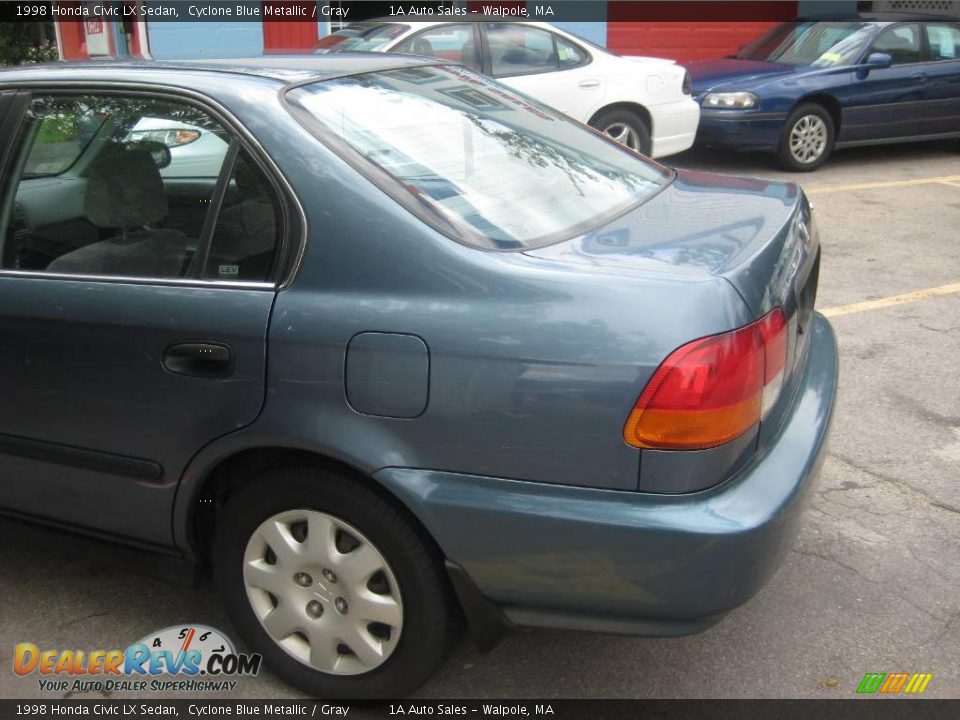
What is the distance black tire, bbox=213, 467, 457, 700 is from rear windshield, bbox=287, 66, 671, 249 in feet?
2.21

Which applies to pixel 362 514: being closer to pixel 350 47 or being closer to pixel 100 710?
pixel 100 710

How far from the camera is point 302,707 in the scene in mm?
2746

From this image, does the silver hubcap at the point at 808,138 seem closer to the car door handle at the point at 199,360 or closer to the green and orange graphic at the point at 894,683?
the green and orange graphic at the point at 894,683

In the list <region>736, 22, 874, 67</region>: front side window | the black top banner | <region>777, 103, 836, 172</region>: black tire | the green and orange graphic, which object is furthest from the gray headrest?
the black top banner

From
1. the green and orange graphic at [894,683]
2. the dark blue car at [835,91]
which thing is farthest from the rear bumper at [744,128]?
the green and orange graphic at [894,683]

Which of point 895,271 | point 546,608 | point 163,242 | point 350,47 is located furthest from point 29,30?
point 546,608

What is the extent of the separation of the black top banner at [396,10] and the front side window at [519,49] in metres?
4.70

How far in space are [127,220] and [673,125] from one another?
7.23 m

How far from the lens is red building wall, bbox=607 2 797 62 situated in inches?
575

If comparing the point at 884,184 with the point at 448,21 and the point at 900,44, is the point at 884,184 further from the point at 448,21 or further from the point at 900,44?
the point at 448,21

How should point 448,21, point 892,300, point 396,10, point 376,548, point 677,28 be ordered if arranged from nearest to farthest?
point 376,548 → point 892,300 → point 448,21 → point 677,28 → point 396,10

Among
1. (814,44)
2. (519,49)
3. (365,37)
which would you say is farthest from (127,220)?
(814,44)

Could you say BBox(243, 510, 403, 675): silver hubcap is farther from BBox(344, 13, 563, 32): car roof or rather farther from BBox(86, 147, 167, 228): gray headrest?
BBox(344, 13, 563, 32): car roof

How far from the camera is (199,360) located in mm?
2529
